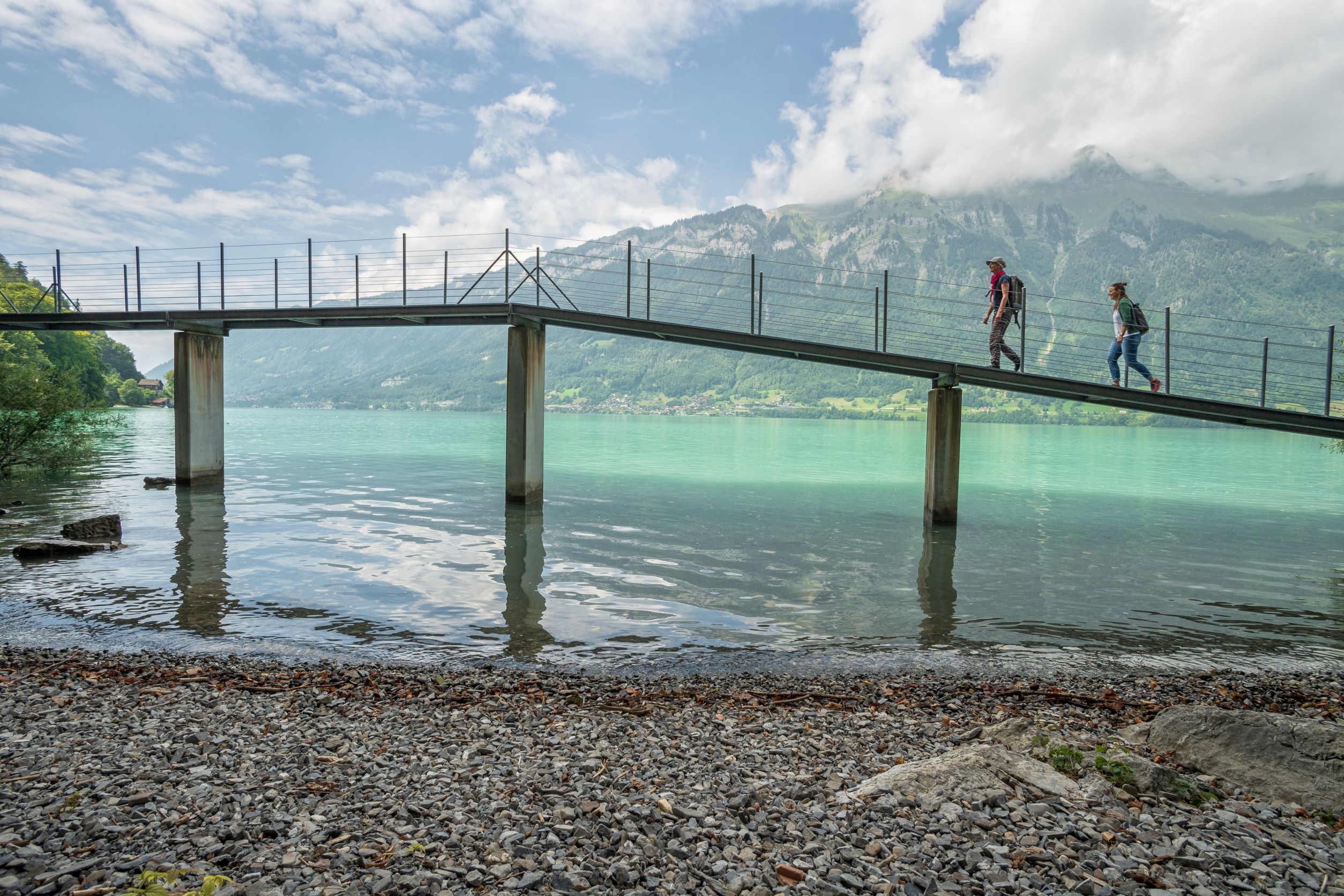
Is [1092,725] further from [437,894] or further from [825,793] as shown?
[437,894]

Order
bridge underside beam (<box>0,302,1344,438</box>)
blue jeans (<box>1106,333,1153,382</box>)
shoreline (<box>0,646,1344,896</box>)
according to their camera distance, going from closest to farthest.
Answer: shoreline (<box>0,646,1344,896</box>) < blue jeans (<box>1106,333,1153,382</box>) < bridge underside beam (<box>0,302,1344,438</box>)

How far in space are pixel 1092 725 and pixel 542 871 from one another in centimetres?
505

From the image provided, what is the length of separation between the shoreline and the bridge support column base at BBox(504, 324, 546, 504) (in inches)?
585

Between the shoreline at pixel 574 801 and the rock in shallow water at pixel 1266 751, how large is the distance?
19 centimetres

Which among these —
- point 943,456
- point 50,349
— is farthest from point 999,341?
point 50,349

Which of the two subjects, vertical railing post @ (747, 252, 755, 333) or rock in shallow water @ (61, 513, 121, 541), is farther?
vertical railing post @ (747, 252, 755, 333)

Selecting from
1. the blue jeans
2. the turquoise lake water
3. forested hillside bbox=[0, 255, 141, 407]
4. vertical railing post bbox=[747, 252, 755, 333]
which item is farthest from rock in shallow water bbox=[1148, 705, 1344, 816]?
forested hillside bbox=[0, 255, 141, 407]

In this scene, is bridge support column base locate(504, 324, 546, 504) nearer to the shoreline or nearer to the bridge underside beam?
the bridge underside beam

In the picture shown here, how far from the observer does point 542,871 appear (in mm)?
3875

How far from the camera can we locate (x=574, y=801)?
473cm

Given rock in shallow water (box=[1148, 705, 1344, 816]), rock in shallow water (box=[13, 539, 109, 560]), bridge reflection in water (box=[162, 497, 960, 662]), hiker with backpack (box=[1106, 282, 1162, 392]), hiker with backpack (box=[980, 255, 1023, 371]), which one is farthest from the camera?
hiker with backpack (box=[980, 255, 1023, 371])

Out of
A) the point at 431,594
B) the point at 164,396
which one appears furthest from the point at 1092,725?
the point at 164,396

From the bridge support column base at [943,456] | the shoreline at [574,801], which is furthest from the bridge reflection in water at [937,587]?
the shoreline at [574,801]

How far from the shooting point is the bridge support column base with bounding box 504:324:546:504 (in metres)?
22.1
